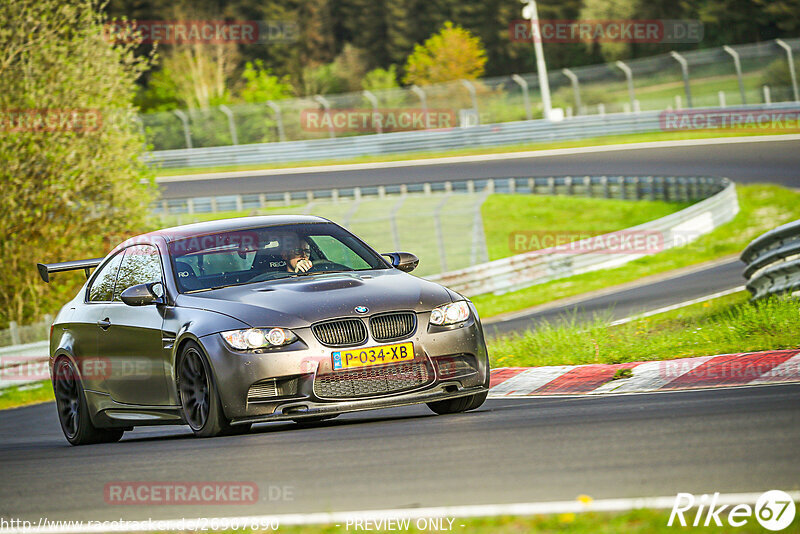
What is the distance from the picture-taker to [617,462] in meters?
5.41

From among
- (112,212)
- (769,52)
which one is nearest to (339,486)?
(112,212)

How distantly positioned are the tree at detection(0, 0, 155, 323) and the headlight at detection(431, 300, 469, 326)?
52.4 feet

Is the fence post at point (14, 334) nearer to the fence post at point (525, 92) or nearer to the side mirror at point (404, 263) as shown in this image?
the side mirror at point (404, 263)

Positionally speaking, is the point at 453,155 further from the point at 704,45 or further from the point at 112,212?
the point at 704,45

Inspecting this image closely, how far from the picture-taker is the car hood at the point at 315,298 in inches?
297

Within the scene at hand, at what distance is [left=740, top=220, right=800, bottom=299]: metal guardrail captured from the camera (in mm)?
11648

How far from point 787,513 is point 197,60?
232 feet

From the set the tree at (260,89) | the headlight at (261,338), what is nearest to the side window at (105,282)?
the headlight at (261,338)

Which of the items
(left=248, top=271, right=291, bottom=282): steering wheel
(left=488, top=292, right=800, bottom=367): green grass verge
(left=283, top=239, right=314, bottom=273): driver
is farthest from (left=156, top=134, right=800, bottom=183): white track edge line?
(left=248, top=271, right=291, bottom=282): steering wheel

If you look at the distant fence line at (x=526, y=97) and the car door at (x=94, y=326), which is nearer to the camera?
the car door at (x=94, y=326)

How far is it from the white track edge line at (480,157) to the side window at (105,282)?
29291 millimetres

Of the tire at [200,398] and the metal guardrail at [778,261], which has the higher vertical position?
the tire at [200,398]

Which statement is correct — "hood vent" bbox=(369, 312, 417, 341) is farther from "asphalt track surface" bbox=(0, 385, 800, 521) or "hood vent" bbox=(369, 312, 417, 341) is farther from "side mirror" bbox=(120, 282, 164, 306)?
"side mirror" bbox=(120, 282, 164, 306)

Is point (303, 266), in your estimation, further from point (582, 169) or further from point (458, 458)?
point (582, 169)
